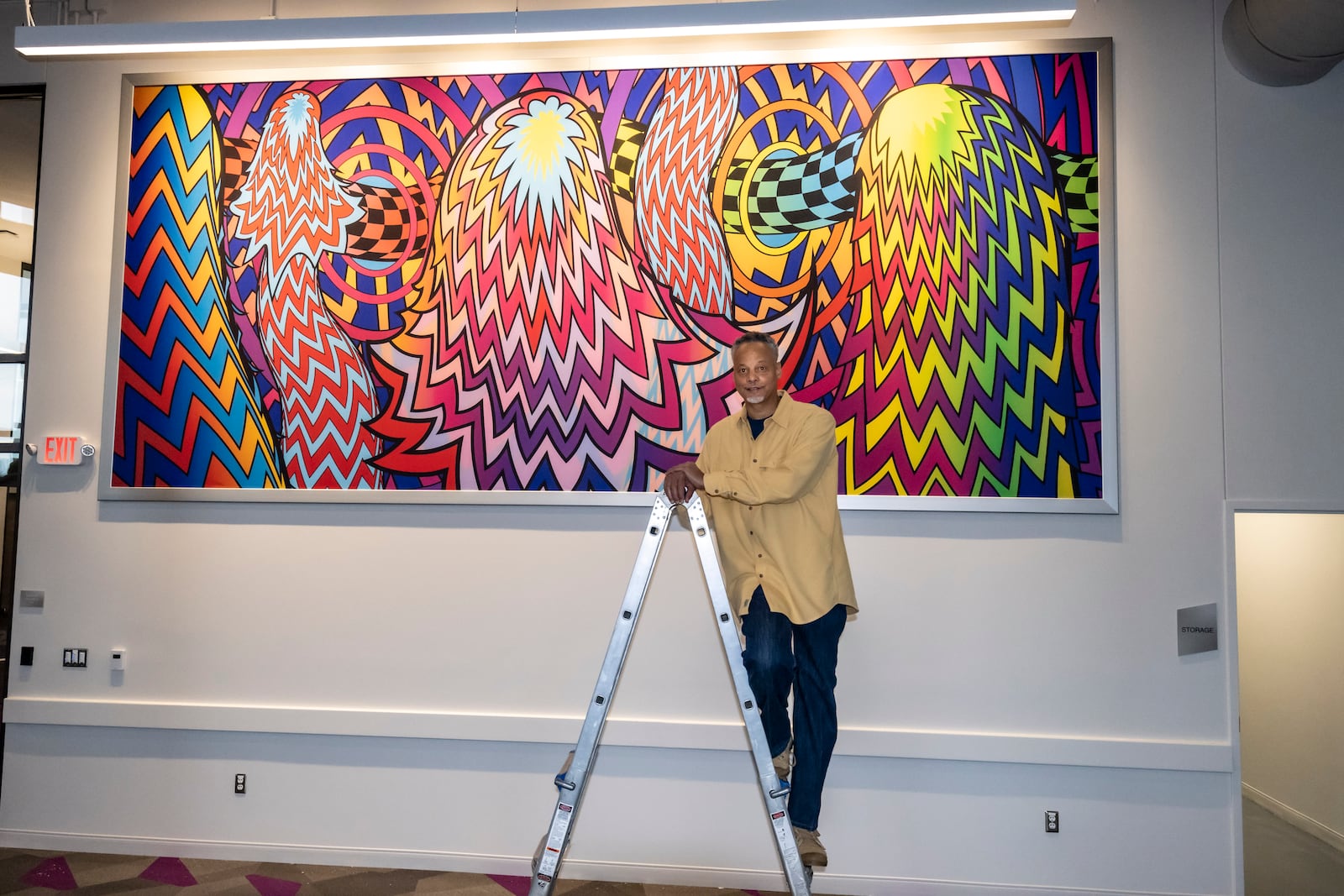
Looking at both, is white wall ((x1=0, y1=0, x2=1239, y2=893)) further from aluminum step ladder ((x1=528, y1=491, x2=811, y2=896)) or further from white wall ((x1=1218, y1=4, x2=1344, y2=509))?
aluminum step ladder ((x1=528, y1=491, x2=811, y2=896))

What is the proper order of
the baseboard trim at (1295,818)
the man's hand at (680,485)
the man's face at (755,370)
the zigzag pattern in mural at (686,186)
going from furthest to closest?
1. the baseboard trim at (1295,818)
2. the zigzag pattern in mural at (686,186)
3. the man's face at (755,370)
4. the man's hand at (680,485)

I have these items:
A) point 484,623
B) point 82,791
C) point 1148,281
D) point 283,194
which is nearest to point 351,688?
point 484,623

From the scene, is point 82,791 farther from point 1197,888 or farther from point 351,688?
point 1197,888

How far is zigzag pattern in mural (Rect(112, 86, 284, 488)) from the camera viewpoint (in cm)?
347

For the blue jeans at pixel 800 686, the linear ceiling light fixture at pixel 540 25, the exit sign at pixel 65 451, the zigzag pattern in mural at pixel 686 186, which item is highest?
the linear ceiling light fixture at pixel 540 25

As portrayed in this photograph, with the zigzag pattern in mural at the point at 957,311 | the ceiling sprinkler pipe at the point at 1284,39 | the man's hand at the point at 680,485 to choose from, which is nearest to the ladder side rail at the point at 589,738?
the man's hand at the point at 680,485

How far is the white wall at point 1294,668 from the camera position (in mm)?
3631

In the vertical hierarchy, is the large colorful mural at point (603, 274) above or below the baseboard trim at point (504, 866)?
above

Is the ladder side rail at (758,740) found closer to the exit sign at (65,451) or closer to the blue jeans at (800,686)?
the blue jeans at (800,686)

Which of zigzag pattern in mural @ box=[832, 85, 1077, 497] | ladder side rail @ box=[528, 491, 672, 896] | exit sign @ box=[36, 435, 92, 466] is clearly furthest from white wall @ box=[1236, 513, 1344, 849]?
exit sign @ box=[36, 435, 92, 466]

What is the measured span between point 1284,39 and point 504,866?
422 cm

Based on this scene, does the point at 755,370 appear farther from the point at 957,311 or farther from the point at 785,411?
the point at 957,311

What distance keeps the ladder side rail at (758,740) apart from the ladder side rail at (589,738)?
19 cm

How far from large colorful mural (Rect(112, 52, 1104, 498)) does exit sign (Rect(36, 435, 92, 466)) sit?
0.18 m
